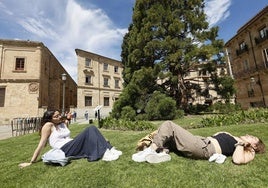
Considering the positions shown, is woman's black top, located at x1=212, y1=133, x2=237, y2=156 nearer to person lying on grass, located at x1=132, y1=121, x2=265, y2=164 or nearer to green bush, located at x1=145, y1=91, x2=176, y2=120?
person lying on grass, located at x1=132, y1=121, x2=265, y2=164

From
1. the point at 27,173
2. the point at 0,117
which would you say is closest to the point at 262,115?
the point at 27,173

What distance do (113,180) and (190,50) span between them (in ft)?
35.2

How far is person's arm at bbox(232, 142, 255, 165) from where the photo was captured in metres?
2.81

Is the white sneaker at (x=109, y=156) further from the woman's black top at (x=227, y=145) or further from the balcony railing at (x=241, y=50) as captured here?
the balcony railing at (x=241, y=50)

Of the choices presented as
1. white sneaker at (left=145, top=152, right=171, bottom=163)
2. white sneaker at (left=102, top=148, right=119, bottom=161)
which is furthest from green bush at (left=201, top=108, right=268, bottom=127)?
white sneaker at (left=102, top=148, right=119, bottom=161)

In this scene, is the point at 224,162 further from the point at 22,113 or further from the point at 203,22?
the point at 22,113

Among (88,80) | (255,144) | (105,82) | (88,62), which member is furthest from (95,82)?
(255,144)

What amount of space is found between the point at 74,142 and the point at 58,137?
0.33 meters

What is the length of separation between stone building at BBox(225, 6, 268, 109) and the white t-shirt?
1996cm

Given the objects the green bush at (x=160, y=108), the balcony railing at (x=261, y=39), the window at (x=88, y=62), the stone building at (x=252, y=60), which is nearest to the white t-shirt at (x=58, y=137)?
the green bush at (x=160, y=108)

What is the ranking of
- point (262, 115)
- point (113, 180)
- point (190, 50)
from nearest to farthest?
point (113, 180) < point (262, 115) < point (190, 50)

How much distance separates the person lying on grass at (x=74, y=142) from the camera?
132 inches

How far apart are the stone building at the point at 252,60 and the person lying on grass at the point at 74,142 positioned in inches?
771

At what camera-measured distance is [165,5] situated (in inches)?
517
